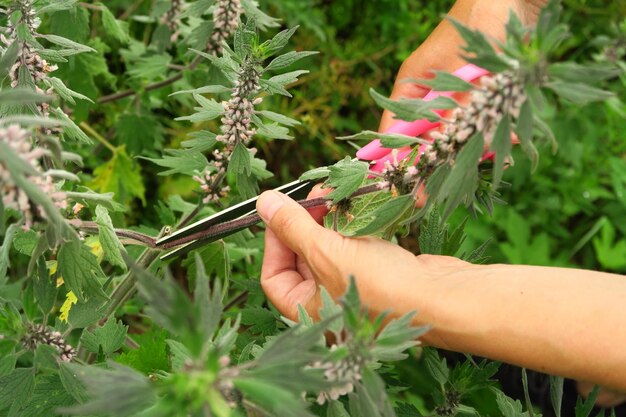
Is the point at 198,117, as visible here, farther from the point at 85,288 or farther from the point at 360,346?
the point at 360,346

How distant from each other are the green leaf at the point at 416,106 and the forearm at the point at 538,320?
29 centimetres

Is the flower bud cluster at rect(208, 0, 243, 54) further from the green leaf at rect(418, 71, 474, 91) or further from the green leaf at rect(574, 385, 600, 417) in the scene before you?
the green leaf at rect(574, 385, 600, 417)

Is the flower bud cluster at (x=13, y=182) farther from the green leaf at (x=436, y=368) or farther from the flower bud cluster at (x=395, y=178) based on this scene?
the green leaf at (x=436, y=368)

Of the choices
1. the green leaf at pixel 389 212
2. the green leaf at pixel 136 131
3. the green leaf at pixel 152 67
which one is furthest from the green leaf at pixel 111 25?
the green leaf at pixel 389 212

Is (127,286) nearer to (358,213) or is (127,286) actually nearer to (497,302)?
(358,213)

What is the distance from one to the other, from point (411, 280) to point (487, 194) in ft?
0.88

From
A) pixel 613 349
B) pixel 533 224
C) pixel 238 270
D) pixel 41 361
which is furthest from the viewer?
pixel 533 224

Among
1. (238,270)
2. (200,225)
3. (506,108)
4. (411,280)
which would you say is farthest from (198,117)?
(238,270)

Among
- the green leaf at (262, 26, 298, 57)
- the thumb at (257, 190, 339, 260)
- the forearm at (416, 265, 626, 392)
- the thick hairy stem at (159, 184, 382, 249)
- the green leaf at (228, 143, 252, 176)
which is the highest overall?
the green leaf at (262, 26, 298, 57)

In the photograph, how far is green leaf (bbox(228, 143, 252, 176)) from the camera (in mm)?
1349

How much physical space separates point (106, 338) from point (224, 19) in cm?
84

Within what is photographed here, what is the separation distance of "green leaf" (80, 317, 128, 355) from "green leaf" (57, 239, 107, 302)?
0.17 metres

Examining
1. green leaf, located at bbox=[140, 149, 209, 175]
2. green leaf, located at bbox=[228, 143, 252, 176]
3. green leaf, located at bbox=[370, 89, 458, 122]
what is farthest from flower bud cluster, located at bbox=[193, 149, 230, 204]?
green leaf, located at bbox=[370, 89, 458, 122]

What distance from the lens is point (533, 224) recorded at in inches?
115
